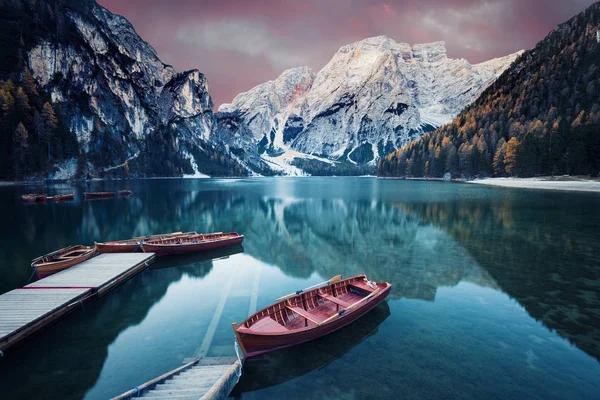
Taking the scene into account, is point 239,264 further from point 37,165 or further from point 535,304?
point 37,165

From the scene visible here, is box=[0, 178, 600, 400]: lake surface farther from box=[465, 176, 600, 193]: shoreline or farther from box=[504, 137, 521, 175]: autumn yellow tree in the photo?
box=[504, 137, 521, 175]: autumn yellow tree

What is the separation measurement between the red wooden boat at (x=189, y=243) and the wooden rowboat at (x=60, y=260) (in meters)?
4.60

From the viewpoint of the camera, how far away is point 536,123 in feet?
388

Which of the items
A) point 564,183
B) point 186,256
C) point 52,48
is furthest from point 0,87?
point 564,183

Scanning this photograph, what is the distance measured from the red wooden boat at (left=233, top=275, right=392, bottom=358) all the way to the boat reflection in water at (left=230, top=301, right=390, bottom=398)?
1.51 feet

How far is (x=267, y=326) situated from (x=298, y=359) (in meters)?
1.91

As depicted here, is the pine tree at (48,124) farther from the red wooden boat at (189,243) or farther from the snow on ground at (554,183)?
the snow on ground at (554,183)

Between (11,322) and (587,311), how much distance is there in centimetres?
2986

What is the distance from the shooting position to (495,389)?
33.7ft

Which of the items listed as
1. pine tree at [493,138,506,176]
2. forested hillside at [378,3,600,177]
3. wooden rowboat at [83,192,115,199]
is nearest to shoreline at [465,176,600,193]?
forested hillside at [378,3,600,177]

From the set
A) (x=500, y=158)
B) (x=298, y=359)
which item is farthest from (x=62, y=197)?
(x=500, y=158)

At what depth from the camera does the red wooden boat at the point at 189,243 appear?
88.6 ft

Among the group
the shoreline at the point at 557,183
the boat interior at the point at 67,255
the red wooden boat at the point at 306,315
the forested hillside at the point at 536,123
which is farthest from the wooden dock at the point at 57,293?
the forested hillside at the point at 536,123

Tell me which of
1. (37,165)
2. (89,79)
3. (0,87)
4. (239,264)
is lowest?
(239,264)
